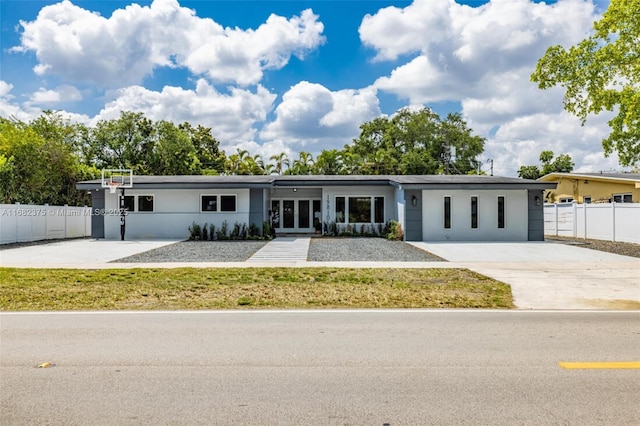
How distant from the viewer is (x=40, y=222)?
2378cm

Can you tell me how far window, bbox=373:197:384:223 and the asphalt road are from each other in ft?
60.9

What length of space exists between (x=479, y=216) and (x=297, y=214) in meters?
10.5

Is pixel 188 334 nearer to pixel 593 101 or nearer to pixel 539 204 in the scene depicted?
pixel 593 101

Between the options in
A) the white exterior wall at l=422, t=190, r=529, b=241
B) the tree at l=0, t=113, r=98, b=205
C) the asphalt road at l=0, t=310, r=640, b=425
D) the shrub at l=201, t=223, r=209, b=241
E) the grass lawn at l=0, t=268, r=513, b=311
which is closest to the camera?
the asphalt road at l=0, t=310, r=640, b=425

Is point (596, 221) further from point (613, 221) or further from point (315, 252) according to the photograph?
point (315, 252)

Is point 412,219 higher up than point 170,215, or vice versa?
point 170,215

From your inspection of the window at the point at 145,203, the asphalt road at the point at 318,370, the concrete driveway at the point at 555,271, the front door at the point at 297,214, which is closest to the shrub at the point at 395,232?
the concrete driveway at the point at 555,271

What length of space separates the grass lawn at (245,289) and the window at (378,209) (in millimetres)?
13057

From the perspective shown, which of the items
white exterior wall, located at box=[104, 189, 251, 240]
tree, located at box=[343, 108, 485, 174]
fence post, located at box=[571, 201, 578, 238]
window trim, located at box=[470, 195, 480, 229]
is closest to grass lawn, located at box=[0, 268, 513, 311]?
window trim, located at box=[470, 195, 480, 229]

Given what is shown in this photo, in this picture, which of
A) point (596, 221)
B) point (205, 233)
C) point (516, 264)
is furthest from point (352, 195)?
point (516, 264)

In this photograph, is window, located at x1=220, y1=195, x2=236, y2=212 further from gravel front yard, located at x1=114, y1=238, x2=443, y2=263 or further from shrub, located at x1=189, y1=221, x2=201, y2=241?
gravel front yard, located at x1=114, y1=238, x2=443, y2=263

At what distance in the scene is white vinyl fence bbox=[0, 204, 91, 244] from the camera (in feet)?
70.4

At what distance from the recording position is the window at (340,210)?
26.3 metres

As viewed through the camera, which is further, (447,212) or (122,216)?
(122,216)
